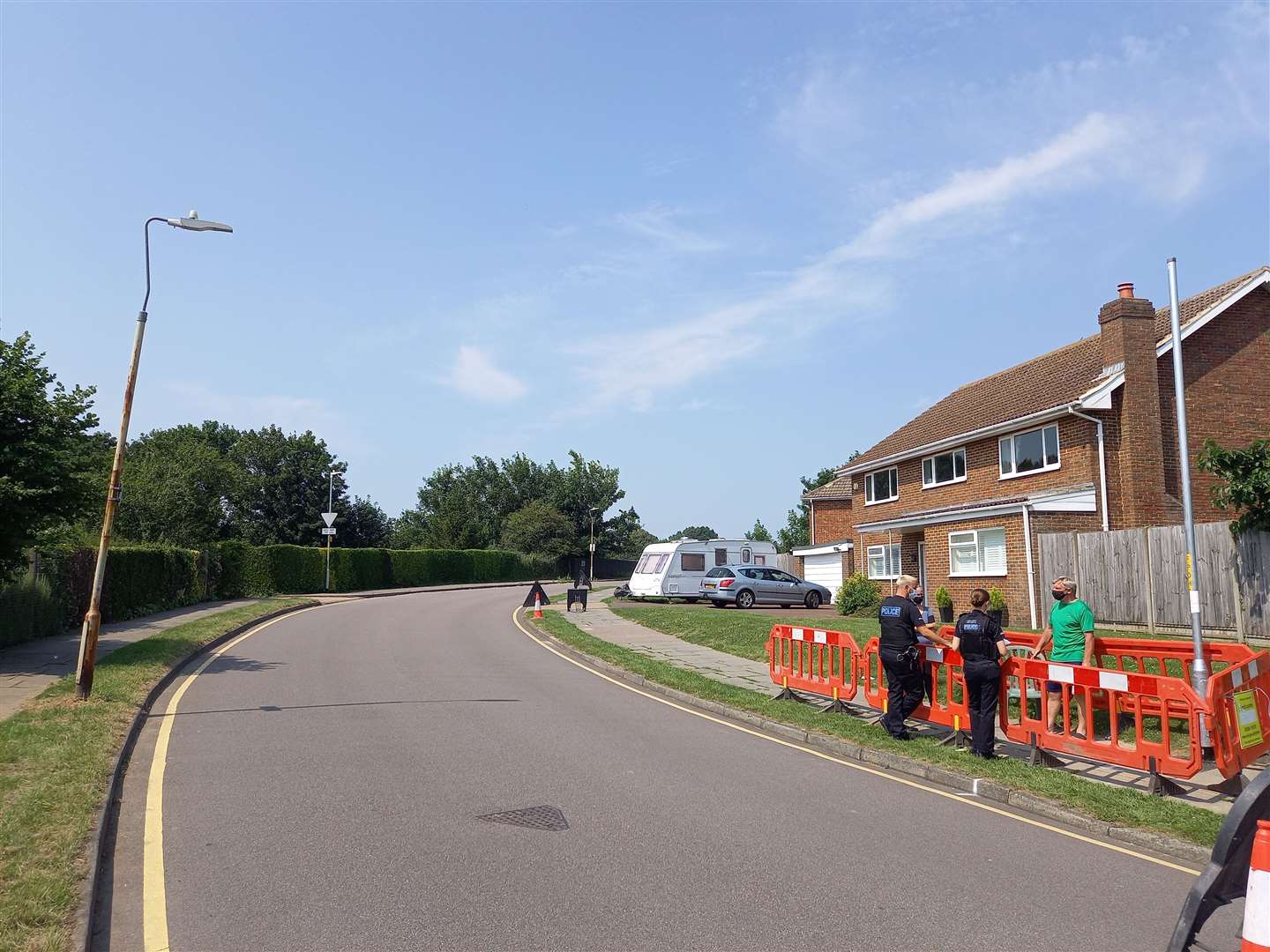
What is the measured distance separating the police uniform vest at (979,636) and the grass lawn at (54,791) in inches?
293

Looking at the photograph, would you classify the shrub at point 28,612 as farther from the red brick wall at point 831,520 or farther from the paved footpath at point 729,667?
the red brick wall at point 831,520

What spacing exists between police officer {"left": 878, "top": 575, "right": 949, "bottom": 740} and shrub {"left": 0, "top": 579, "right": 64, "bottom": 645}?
14.5 m

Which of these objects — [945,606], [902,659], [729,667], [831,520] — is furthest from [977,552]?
[831,520]

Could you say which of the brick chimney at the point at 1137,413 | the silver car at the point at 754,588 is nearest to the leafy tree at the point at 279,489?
the silver car at the point at 754,588

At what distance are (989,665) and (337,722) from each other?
6.94 m

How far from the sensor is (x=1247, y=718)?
802 centimetres

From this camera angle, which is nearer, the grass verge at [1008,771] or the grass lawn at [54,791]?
the grass lawn at [54,791]

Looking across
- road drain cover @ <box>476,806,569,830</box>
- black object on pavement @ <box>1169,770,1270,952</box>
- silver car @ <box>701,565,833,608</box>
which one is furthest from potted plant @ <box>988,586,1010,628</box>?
black object on pavement @ <box>1169,770,1270,952</box>

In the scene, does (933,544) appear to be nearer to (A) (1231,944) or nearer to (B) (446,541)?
(A) (1231,944)

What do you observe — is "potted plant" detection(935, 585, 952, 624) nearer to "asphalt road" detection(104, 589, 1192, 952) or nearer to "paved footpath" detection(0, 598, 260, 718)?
"asphalt road" detection(104, 589, 1192, 952)

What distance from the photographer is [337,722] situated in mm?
10578

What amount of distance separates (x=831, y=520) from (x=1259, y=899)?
40531 millimetres

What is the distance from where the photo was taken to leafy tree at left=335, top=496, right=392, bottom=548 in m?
71.1

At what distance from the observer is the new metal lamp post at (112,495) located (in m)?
11.0
